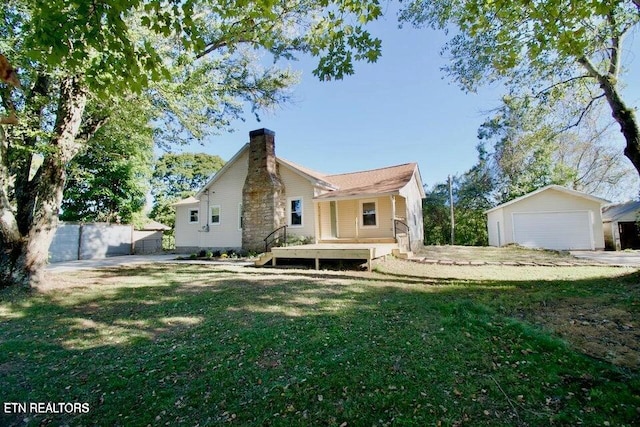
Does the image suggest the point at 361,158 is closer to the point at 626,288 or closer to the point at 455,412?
the point at 626,288

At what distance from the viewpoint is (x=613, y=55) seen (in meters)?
7.07

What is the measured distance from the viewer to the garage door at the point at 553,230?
17.3 m

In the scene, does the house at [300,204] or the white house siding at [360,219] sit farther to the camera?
the white house siding at [360,219]

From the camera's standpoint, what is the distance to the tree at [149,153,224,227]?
3104cm

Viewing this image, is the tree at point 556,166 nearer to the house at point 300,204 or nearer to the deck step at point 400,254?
the house at point 300,204

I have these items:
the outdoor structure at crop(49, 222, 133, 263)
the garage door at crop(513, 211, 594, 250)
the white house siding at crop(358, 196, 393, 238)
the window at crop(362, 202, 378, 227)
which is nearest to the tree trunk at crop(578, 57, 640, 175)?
the white house siding at crop(358, 196, 393, 238)

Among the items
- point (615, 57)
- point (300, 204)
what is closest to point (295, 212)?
point (300, 204)

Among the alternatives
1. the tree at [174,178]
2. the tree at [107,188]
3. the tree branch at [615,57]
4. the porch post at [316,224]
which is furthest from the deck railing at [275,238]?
the tree at [174,178]

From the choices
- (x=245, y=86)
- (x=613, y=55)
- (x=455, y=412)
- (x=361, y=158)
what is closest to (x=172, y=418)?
(x=455, y=412)

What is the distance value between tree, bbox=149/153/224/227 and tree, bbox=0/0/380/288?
56.1 ft

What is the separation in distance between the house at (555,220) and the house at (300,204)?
22.1 ft

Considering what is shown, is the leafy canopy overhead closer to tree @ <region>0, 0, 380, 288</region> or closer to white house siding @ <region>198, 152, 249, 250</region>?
tree @ <region>0, 0, 380, 288</region>

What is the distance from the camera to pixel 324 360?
3.46 metres

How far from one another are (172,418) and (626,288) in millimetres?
7839
